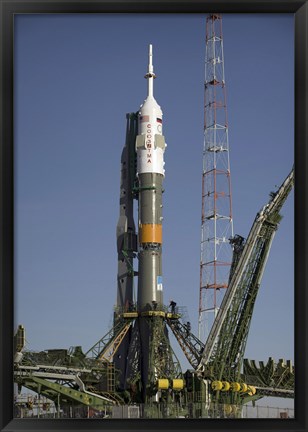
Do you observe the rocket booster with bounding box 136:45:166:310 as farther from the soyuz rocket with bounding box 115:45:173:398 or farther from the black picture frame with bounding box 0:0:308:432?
the black picture frame with bounding box 0:0:308:432

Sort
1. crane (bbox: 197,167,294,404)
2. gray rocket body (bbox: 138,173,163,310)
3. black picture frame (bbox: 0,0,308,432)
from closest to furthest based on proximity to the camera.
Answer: black picture frame (bbox: 0,0,308,432) → crane (bbox: 197,167,294,404) → gray rocket body (bbox: 138,173,163,310)

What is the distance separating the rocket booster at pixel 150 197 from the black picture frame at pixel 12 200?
23.4 metres

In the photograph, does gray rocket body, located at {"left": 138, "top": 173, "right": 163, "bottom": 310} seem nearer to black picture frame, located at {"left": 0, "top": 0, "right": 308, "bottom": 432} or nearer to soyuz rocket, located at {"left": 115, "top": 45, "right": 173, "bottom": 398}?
soyuz rocket, located at {"left": 115, "top": 45, "right": 173, "bottom": 398}

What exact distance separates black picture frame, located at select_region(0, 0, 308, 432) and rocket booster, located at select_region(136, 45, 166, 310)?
2338 cm

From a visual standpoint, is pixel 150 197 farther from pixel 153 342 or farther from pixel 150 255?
pixel 153 342

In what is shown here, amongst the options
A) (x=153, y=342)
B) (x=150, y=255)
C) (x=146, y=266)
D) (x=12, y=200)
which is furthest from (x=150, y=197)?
(x=12, y=200)

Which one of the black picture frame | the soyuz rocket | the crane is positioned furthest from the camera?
the soyuz rocket

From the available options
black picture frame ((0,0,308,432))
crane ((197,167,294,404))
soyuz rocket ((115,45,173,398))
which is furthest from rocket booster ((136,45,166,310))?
black picture frame ((0,0,308,432))

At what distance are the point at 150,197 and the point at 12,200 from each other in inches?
953

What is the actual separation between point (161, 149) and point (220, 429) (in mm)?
25152

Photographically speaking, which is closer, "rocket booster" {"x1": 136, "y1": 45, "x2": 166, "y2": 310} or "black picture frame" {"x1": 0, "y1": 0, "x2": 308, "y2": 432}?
"black picture frame" {"x1": 0, "y1": 0, "x2": 308, "y2": 432}

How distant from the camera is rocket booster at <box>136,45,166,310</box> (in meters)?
36.2

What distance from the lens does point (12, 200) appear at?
41.0 ft

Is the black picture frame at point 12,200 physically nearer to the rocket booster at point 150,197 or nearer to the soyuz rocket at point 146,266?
the soyuz rocket at point 146,266
